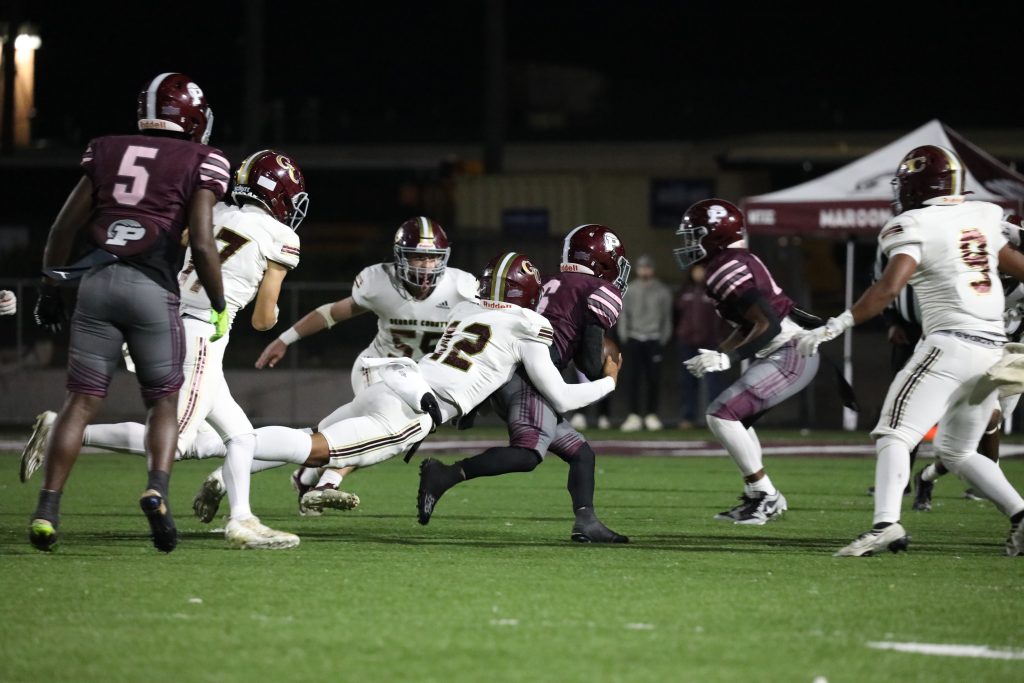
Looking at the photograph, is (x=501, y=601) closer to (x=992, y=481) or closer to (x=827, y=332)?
(x=827, y=332)

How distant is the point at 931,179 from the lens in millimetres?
6824

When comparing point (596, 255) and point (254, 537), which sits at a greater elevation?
point (596, 255)

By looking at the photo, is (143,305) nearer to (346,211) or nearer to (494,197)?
(494,197)

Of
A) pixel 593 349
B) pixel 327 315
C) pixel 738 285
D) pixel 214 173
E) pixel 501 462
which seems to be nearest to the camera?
pixel 214 173

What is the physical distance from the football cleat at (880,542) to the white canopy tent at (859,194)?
30.7ft

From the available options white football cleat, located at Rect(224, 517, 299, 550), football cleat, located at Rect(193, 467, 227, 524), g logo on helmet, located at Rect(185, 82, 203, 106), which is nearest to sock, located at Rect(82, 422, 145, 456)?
football cleat, located at Rect(193, 467, 227, 524)

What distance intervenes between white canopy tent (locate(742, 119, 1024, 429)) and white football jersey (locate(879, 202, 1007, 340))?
900 centimetres

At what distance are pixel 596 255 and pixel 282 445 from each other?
6.47ft

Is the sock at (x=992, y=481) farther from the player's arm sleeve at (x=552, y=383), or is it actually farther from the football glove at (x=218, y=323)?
the football glove at (x=218, y=323)

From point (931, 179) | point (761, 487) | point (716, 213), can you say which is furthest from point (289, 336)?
point (931, 179)

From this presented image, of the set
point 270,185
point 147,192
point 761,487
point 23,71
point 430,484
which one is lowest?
point 761,487

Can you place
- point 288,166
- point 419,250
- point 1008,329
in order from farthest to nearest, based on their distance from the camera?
point 1008,329, point 419,250, point 288,166

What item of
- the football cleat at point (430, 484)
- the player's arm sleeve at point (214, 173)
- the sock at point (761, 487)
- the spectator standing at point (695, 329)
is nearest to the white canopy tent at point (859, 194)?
the spectator standing at point (695, 329)

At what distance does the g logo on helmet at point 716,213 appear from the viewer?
340 inches
